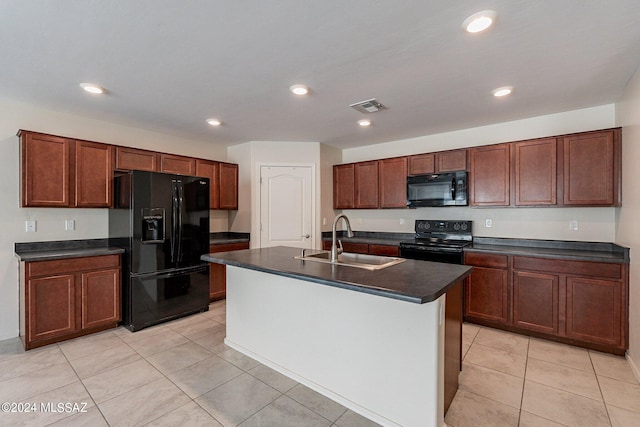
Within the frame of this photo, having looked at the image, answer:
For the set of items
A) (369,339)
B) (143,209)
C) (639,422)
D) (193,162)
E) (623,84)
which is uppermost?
(623,84)

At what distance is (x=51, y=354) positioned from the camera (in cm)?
274

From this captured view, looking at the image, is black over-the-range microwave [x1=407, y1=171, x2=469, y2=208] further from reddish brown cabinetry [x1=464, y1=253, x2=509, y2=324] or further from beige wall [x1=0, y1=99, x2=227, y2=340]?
beige wall [x1=0, y1=99, x2=227, y2=340]

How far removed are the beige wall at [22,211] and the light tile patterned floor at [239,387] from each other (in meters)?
0.57

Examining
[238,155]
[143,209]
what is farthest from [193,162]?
[143,209]

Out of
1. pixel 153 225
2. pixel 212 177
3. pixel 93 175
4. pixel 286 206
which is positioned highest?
pixel 212 177

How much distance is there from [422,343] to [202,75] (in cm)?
260

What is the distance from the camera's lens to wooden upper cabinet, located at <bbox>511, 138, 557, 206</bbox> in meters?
3.24

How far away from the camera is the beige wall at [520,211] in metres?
3.23

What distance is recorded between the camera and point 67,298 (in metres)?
2.99

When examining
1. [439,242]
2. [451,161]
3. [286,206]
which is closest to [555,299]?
[439,242]

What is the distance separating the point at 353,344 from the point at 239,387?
0.97m

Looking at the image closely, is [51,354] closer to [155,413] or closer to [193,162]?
[155,413]

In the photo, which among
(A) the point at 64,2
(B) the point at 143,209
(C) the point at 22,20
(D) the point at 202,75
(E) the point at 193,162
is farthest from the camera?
(E) the point at 193,162

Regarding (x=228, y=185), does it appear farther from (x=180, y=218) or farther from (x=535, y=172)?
(x=535, y=172)
